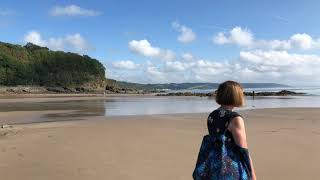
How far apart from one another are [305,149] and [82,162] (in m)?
5.07

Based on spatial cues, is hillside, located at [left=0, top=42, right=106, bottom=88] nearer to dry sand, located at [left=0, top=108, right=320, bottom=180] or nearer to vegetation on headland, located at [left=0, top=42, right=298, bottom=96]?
vegetation on headland, located at [left=0, top=42, right=298, bottom=96]

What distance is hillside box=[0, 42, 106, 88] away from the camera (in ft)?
374

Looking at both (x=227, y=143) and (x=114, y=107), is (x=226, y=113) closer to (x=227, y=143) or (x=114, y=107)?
(x=227, y=143)

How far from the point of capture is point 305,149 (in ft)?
32.2

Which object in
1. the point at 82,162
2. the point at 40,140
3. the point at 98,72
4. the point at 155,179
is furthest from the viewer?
the point at 98,72

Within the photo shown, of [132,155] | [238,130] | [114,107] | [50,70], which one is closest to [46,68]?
[50,70]

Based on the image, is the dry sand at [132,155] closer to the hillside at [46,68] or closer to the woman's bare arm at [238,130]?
the woman's bare arm at [238,130]

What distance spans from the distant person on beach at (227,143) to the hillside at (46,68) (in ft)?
361

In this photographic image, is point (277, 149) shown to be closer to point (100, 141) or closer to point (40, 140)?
point (100, 141)

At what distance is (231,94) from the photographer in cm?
412

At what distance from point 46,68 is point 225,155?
12670cm

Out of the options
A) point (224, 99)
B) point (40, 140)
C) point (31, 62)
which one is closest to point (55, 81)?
point (31, 62)

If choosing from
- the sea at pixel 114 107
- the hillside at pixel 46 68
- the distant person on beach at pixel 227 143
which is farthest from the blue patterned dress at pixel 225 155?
the hillside at pixel 46 68

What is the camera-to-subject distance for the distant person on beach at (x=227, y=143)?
400 cm
